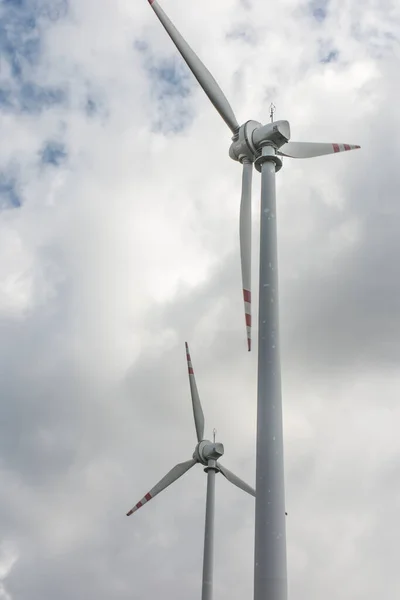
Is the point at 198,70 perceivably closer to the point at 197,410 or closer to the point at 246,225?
the point at 246,225

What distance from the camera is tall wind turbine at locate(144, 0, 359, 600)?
21.3m

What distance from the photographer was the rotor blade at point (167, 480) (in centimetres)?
5959

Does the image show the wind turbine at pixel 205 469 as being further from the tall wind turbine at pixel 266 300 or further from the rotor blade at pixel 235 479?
the tall wind turbine at pixel 266 300

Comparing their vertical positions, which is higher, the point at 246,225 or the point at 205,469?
the point at 205,469

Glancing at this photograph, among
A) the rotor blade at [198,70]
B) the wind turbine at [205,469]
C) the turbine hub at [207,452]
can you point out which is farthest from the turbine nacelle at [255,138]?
the turbine hub at [207,452]

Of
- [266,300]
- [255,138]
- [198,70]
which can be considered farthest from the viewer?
[198,70]

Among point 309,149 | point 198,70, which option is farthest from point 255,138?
point 198,70

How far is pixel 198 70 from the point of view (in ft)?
117

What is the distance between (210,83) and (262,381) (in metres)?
19.5

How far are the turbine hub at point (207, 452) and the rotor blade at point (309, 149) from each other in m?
33.7

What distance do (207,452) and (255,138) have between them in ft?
121

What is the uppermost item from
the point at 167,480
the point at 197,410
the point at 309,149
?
the point at 197,410

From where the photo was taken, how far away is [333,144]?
118 ft

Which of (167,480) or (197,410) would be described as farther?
(197,410)
